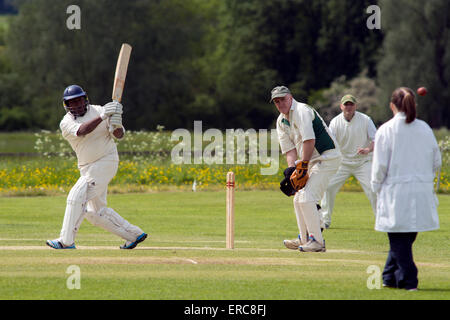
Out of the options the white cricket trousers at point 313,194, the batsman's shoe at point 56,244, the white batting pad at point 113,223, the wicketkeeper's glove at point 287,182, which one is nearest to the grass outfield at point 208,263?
the batsman's shoe at point 56,244

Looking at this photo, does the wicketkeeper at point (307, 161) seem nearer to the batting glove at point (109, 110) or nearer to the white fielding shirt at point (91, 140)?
the batting glove at point (109, 110)

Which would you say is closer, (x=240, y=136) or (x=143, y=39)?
(x=240, y=136)

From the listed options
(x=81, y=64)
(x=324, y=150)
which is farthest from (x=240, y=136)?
(x=81, y=64)

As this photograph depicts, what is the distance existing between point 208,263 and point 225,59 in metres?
66.0

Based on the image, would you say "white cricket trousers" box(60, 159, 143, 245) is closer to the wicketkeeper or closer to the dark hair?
the wicketkeeper

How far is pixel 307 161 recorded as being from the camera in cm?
1042

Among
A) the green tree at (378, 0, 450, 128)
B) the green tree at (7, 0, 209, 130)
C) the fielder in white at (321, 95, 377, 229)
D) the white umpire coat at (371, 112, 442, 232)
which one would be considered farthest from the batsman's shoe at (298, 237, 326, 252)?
the green tree at (7, 0, 209, 130)

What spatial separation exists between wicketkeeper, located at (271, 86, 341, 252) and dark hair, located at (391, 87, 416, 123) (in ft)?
8.61

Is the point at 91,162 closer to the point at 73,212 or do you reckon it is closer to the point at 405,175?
the point at 73,212

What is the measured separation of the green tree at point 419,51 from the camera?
58.7m

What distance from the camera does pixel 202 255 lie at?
389 inches

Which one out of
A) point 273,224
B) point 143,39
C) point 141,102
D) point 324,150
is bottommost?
point 273,224

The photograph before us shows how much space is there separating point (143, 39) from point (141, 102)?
485cm
